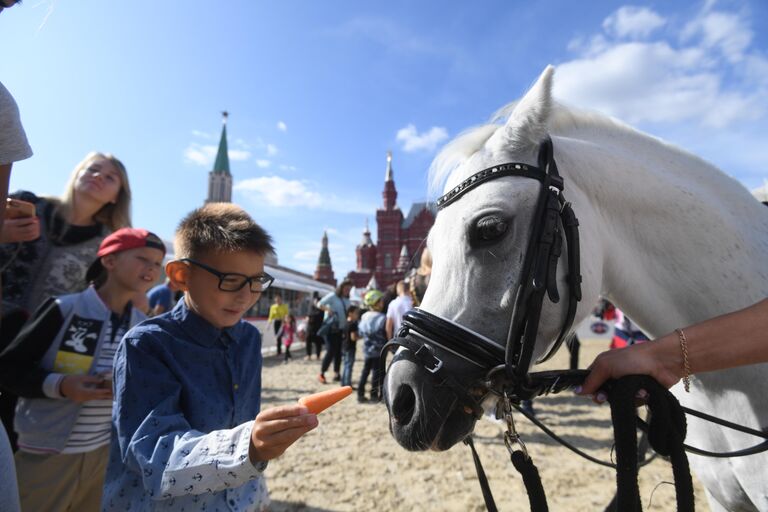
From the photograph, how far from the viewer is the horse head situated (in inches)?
49.0

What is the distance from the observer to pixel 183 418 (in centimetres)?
113

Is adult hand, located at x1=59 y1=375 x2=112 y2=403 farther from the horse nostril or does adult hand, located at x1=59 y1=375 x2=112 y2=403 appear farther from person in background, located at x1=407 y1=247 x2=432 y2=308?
person in background, located at x1=407 y1=247 x2=432 y2=308

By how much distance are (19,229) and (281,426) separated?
1548 mm

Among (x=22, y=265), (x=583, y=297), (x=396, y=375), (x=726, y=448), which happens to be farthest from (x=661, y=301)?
(x=22, y=265)

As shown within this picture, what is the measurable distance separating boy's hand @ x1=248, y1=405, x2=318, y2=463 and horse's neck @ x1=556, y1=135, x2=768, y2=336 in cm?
118

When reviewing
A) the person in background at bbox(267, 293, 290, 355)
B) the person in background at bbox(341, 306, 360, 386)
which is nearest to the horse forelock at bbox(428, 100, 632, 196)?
the person in background at bbox(341, 306, 360, 386)

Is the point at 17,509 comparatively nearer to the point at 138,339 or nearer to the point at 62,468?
the point at 138,339

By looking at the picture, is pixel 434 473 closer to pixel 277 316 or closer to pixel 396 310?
pixel 396 310

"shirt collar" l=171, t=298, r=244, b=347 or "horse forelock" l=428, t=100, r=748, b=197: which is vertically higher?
"horse forelock" l=428, t=100, r=748, b=197

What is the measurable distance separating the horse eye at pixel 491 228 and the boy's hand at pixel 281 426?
0.82m

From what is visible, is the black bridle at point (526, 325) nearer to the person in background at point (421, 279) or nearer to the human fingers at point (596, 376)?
the human fingers at point (596, 376)

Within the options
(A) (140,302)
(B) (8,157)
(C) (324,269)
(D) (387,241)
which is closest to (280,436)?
(B) (8,157)

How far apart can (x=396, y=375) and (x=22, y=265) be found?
227 cm

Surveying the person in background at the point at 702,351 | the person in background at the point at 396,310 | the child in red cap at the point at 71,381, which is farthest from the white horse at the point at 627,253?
the person in background at the point at 396,310
